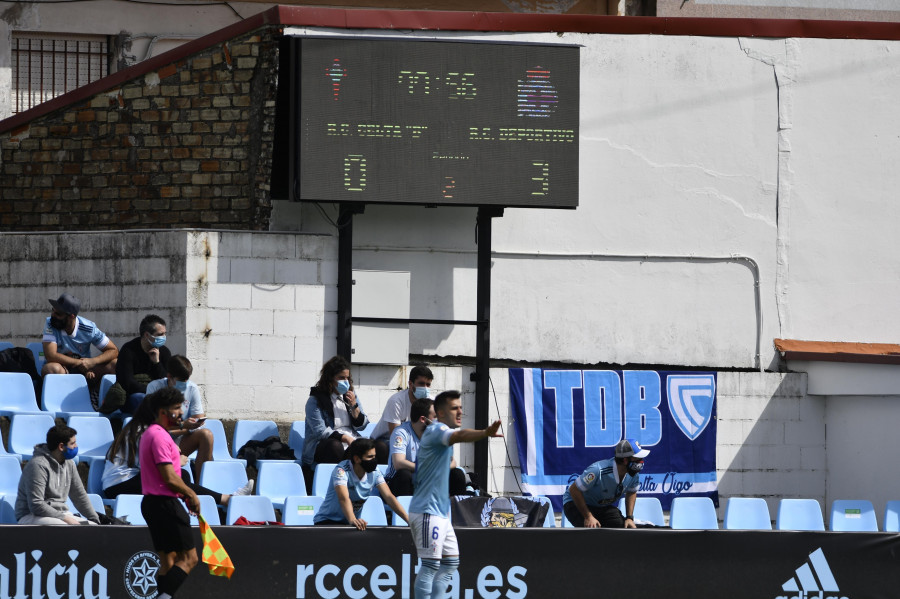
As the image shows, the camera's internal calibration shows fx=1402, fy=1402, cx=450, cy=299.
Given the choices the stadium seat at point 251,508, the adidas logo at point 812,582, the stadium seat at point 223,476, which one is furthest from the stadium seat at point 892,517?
the stadium seat at point 223,476

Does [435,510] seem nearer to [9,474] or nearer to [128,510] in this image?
[128,510]

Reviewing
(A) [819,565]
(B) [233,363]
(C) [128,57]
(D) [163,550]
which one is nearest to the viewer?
(D) [163,550]

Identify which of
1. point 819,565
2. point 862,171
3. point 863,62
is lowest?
point 819,565

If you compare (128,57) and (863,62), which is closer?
(863,62)

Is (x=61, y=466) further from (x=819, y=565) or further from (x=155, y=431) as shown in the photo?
(x=819, y=565)


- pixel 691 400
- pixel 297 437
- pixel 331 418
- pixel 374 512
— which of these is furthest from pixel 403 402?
pixel 691 400

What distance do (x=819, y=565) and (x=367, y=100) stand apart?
241 inches

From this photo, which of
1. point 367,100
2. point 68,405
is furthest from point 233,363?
point 367,100

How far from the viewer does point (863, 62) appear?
1589 cm

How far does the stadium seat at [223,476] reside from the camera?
11.8 meters

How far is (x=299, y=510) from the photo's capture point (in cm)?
1117

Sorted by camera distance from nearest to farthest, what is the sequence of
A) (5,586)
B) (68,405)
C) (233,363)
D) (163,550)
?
(163,550) → (5,586) → (68,405) → (233,363)

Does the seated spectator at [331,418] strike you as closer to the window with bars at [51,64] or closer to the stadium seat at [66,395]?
the stadium seat at [66,395]

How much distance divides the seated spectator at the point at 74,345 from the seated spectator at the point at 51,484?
3.00 m
